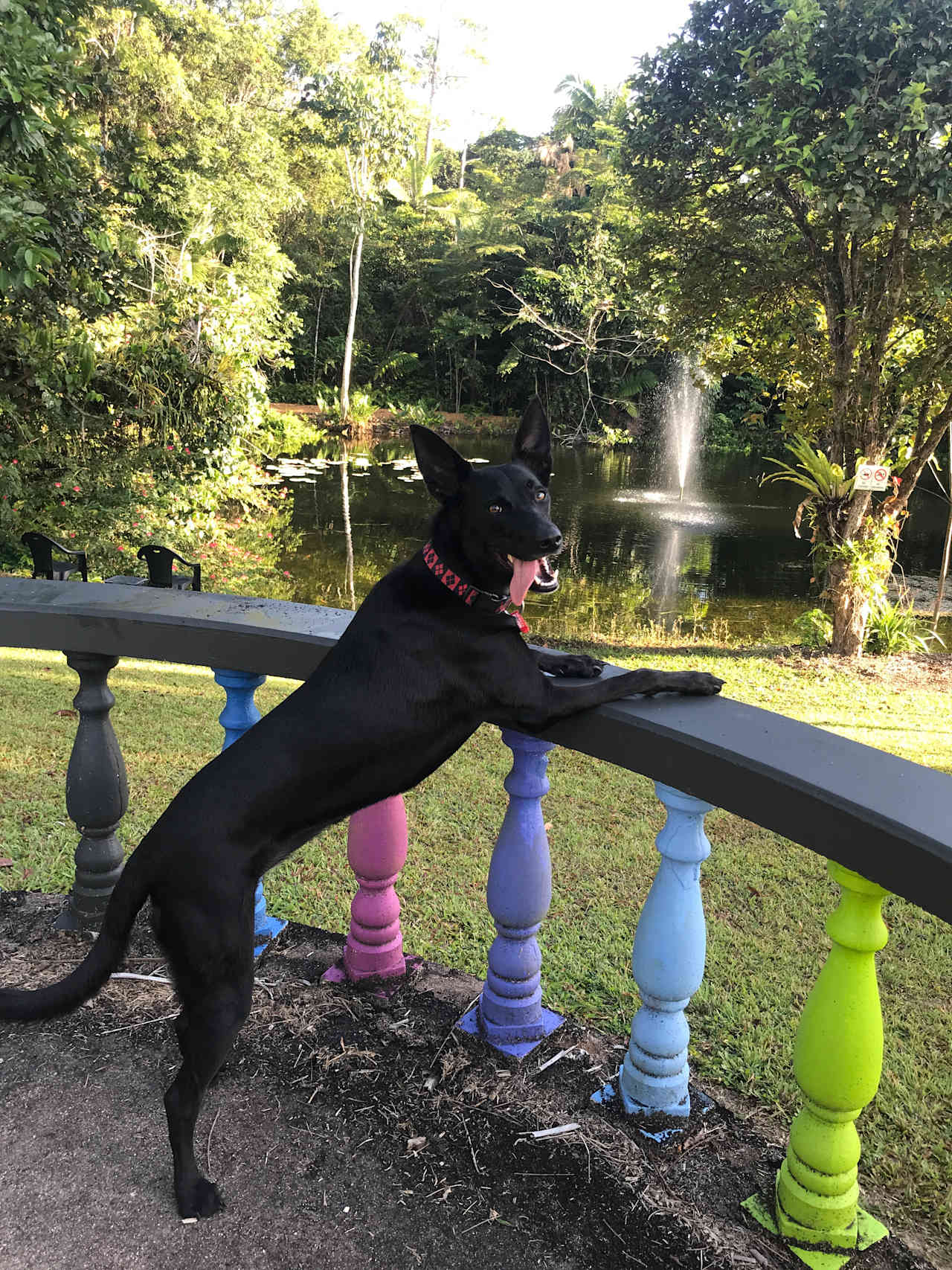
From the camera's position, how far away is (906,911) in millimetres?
3865

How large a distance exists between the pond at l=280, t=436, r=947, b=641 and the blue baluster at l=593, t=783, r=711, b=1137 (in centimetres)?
793

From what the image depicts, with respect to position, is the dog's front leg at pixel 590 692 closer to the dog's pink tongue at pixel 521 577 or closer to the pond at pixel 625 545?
the dog's pink tongue at pixel 521 577

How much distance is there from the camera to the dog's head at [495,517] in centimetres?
170

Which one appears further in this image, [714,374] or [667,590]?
[667,590]

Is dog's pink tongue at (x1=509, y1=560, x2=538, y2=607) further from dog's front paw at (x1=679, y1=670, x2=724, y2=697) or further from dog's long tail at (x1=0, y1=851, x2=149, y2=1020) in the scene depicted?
dog's long tail at (x1=0, y1=851, x2=149, y2=1020)

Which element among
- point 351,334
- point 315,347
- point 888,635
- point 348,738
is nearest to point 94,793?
point 348,738

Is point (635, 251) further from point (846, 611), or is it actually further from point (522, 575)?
point (522, 575)

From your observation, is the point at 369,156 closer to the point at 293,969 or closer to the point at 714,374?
the point at 714,374

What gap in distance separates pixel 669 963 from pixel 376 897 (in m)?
0.78

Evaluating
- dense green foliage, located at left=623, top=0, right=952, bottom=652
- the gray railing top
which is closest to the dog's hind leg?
the gray railing top

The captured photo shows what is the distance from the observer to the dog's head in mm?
1700

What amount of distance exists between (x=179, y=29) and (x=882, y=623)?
2258cm

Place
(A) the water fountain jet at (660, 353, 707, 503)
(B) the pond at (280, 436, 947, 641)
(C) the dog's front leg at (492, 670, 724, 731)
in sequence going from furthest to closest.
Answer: (A) the water fountain jet at (660, 353, 707, 503), (B) the pond at (280, 436, 947, 641), (C) the dog's front leg at (492, 670, 724, 731)

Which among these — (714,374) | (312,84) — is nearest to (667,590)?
(714,374)
